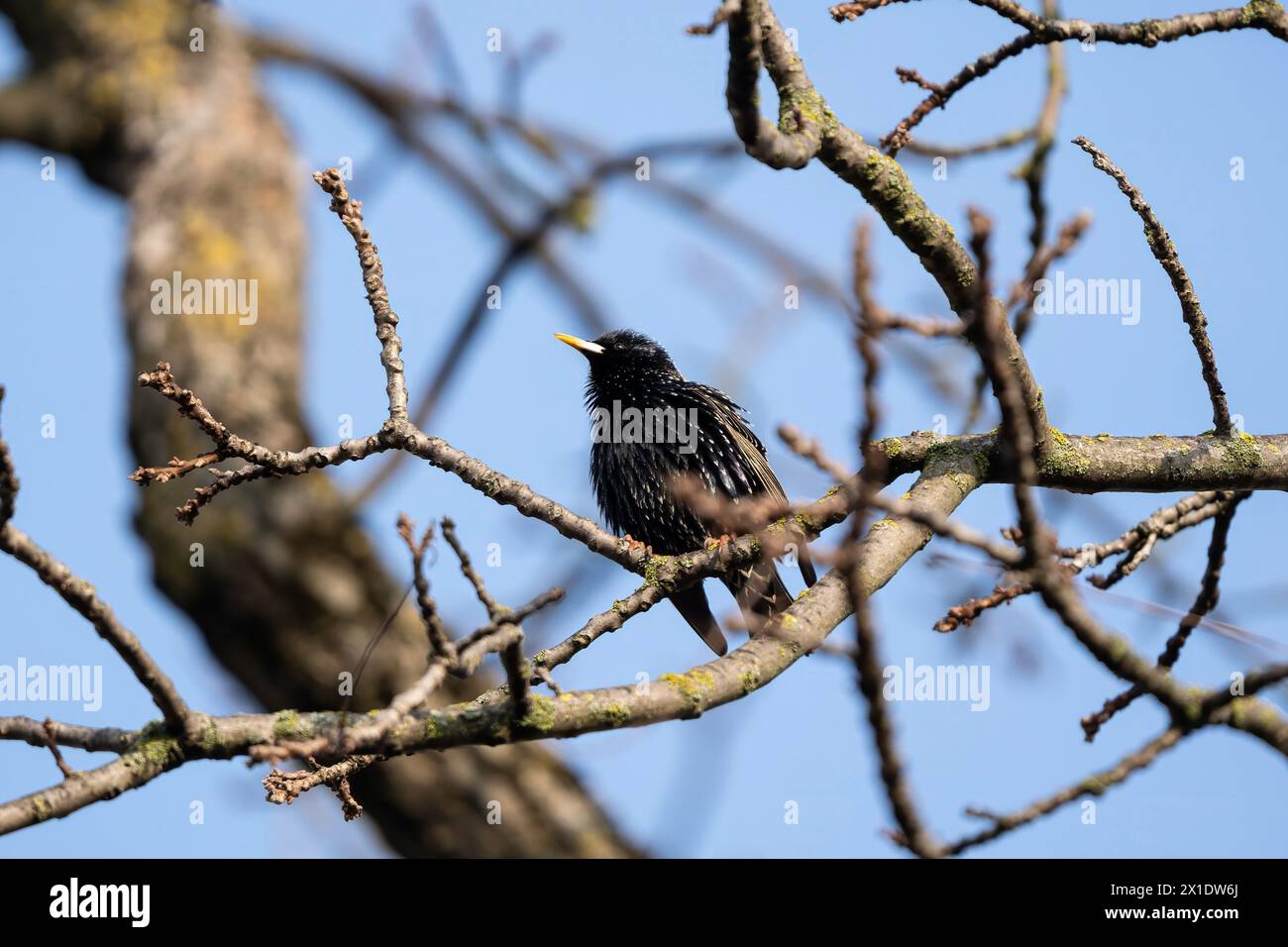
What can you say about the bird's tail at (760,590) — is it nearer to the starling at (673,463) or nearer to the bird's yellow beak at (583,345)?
the starling at (673,463)

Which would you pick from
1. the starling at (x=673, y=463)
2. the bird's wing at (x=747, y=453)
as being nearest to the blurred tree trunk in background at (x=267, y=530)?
the starling at (x=673, y=463)

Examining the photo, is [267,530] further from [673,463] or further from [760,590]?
[760,590]

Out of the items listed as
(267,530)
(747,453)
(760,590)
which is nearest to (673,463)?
(747,453)

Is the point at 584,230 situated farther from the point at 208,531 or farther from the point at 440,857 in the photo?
the point at 440,857

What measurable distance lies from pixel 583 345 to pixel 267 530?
193 cm

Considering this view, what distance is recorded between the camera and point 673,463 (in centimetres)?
599

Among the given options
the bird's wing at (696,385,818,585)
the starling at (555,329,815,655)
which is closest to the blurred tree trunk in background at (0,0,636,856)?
the starling at (555,329,815,655)

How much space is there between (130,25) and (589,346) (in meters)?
2.87

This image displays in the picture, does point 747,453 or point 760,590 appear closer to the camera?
point 760,590

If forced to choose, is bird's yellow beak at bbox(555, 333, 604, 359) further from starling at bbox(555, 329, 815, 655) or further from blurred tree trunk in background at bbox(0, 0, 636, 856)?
blurred tree trunk in background at bbox(0, 0, 636, 856)

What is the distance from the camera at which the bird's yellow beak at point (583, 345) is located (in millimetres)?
6559

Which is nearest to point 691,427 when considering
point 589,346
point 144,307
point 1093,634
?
point 589,346

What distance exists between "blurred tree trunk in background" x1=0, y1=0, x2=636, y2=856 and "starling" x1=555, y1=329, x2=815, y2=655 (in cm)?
108

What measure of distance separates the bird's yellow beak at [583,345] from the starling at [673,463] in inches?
6.2
